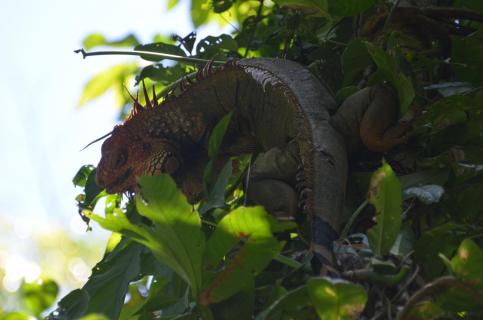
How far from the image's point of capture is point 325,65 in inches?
105

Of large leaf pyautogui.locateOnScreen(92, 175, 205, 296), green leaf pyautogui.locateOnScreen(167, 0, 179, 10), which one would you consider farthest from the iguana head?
large leaf pyautogui.locateOnScreen(92, 175, 205, 296)

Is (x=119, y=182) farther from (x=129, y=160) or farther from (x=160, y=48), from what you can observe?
(x=160, y=48)

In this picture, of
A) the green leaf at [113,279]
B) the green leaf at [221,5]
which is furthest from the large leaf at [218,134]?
the green leaf at [221,5]

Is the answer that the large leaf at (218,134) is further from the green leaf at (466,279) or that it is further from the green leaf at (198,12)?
the green leaf at (198,12)

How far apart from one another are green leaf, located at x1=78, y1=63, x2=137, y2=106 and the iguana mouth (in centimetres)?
77

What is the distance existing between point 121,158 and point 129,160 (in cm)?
3

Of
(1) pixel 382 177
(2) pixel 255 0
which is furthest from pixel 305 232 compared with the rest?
(2) pixel 255 0

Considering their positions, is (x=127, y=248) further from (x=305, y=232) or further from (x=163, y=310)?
(x=305, y=232)

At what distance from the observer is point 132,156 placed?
2900 millimetres

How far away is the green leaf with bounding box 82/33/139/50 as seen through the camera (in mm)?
3305

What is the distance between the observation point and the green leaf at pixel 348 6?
242 centimetres

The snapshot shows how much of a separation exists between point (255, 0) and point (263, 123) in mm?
1170

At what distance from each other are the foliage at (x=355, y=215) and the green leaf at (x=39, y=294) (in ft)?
0.60

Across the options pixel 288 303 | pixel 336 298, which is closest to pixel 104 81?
pixel 288 303
